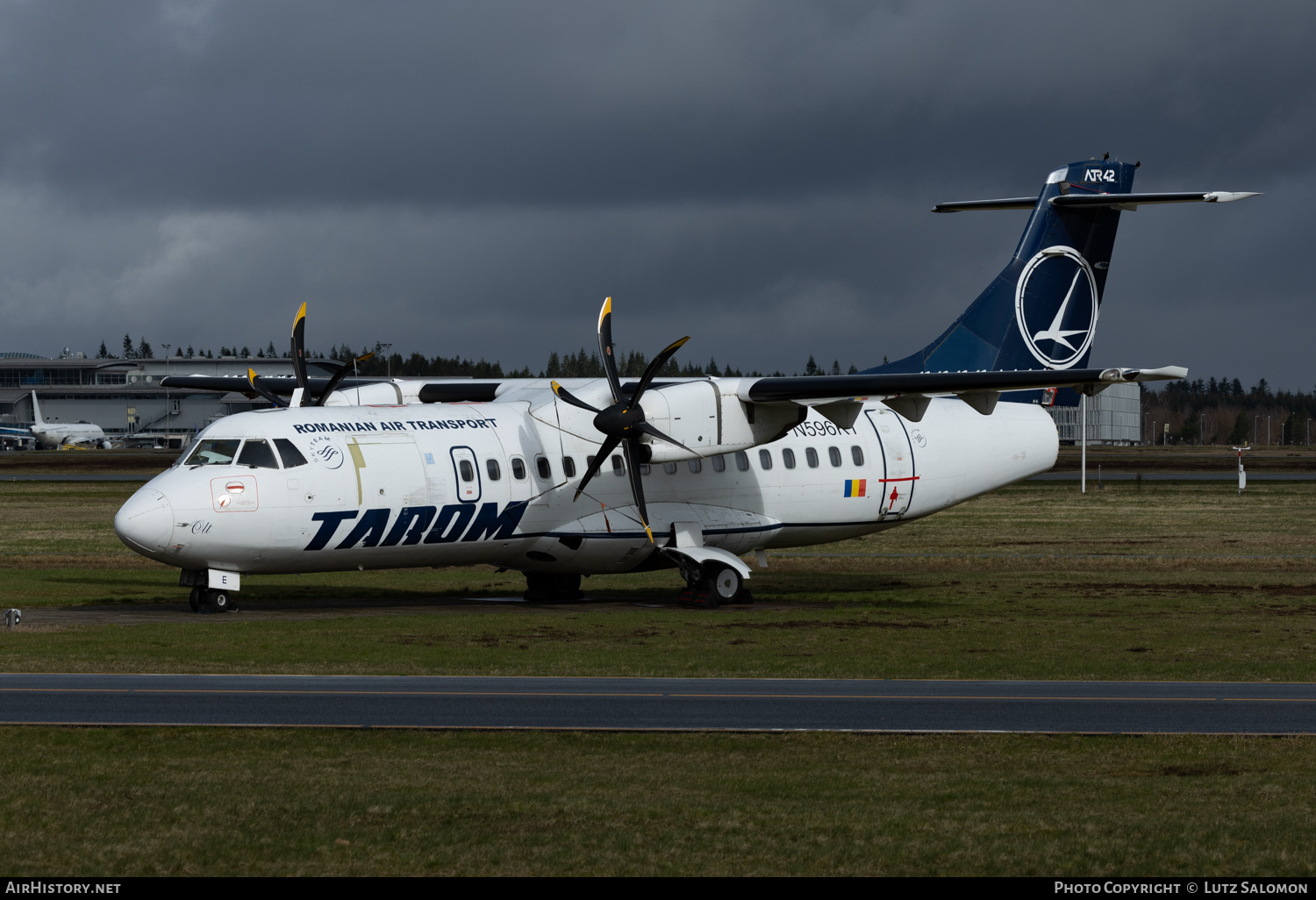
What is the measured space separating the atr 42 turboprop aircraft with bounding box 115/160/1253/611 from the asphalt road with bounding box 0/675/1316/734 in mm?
6323

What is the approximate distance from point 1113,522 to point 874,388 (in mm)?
28782

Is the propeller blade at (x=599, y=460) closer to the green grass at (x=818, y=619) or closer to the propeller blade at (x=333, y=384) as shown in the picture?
the green grass at (x=818, y=619)

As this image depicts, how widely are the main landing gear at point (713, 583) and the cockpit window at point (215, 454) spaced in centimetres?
910

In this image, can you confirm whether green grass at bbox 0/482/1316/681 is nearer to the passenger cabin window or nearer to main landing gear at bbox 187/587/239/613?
main landing gear at bbox 187/587/239/613

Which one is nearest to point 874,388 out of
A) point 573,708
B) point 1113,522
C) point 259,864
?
point 573,708

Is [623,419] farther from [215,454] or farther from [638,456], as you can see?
[215,454]

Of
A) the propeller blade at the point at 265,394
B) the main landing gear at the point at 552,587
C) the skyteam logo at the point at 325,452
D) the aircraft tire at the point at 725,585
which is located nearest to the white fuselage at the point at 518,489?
the skyteam logo at the point at 325,452

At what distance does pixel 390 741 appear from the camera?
13164 mm

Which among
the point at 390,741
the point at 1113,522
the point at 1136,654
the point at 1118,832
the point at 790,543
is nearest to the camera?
the point at 1118,832

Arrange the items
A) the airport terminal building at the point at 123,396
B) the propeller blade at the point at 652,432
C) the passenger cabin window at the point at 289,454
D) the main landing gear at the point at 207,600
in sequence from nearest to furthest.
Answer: the passenger cabin window at the point at 289,454 → the main landing gear at the point at 207,600 → the propeller blade at the point at 652,432 → the airport terminal building at the point at 123,396

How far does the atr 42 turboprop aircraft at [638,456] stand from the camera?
76.5 feet

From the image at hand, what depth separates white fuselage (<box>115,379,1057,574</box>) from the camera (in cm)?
2292
